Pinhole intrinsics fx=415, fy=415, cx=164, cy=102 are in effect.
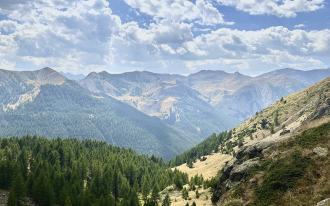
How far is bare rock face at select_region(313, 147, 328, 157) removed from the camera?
7538 centimetres

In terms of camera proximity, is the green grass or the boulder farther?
the boulder

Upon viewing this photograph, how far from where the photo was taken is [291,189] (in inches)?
2761

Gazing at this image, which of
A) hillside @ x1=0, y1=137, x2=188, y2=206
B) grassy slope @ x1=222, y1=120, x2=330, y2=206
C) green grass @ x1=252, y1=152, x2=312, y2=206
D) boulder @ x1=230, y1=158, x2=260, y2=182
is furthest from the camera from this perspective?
hillside @ x1=0, y1=137, x2=188, y2=206

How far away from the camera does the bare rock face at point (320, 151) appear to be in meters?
75.4

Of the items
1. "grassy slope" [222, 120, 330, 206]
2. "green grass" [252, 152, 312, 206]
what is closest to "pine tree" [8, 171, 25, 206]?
"grassy slope" [222, 120, 330, 206]

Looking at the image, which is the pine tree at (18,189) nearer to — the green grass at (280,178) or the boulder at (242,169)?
the boulder at (242,169)

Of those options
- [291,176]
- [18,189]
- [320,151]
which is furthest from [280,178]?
[18,189]

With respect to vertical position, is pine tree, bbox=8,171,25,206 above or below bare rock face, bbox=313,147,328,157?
below

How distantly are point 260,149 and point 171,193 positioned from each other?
56.5 meters

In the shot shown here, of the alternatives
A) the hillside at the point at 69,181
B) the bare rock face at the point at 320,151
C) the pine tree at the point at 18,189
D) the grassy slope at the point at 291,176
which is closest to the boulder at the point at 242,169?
the grassy slope at the point at 291,176

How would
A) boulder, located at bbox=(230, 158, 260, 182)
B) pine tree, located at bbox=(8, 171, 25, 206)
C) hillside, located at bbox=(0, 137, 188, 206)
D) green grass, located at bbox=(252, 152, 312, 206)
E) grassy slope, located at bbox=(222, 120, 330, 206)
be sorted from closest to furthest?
grassy slope, located at bbox=(222, 120, 330, 206) → green grass, located at bbox=(252, 152, 312, 206) → boulder, located at bbox=(230, 158, 260, 182) → pine tree, located at bbox=(8, 171, 25, 206) → hillside, located at bbox=(0, 137, 188, 206)

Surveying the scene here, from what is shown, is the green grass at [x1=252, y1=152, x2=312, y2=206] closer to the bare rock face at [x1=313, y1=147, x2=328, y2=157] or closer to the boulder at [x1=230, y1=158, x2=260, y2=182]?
the bare rock face at [x1=313, y1=147, x2=328, y2=157]

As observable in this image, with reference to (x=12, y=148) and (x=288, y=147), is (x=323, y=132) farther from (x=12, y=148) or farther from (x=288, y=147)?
(x=12, y=148)

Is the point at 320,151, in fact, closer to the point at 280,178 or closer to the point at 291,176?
the point at 291,176
